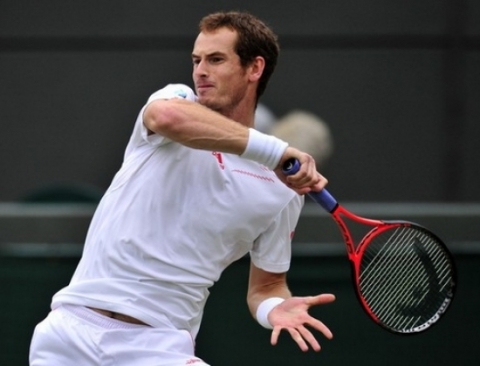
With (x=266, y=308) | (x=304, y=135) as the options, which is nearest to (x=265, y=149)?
(x=266, y=308)

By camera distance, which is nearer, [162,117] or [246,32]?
[162,117]

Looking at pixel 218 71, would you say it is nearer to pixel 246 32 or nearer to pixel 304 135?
pixel 246 32

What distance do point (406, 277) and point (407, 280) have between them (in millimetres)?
12

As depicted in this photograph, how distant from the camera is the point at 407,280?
16.4ft

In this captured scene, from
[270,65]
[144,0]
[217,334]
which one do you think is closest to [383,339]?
[217,334]

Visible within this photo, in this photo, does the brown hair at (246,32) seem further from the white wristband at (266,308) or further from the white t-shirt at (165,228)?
the white wristband at (266,308)

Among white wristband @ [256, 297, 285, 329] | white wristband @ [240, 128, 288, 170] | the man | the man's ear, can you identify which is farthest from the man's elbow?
white wristband @ [256, 297, 285, 329]

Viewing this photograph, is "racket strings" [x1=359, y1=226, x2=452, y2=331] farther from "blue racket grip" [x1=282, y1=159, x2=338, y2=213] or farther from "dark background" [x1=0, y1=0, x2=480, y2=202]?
"dark background" [x1=0, y1=0, x2=480, y2=202]

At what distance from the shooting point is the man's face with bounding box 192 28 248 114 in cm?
470

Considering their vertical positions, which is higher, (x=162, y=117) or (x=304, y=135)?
(x=162, y=117)

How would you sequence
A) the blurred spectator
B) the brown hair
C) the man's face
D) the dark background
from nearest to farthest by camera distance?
the man's face
the brown hair
the blurred spectator
the dark background

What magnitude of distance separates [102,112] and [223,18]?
508 cm

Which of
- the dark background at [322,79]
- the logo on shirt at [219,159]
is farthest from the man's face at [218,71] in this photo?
the dark background at [322,79]

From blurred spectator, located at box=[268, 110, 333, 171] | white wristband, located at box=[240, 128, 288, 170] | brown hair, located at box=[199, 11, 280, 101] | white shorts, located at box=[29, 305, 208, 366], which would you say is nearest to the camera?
white wristband, located at box=[240, 128, 288, 170]
